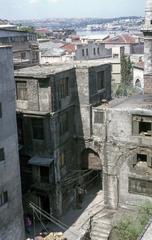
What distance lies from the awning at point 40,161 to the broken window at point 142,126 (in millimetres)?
6767

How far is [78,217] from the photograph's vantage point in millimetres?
31891

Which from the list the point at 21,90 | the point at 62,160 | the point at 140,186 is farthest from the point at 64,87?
the point at 140,186

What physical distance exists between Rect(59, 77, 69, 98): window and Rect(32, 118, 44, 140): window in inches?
105

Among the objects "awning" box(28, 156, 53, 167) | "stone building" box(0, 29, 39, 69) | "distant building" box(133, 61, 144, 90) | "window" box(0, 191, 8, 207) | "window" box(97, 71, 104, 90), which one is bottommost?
"window" box(0, 191, 8, 207)

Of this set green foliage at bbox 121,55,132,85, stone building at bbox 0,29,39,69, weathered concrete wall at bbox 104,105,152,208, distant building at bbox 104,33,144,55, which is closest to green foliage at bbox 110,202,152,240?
weathered concrete wall at bbox 104,105,152,208

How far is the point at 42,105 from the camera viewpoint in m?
30.0

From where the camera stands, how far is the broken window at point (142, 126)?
29562 mm

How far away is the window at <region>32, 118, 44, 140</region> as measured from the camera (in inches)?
1208

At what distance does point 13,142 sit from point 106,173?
9031 millimetres

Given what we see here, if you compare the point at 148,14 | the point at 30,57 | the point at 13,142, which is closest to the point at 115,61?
the point at 30,57

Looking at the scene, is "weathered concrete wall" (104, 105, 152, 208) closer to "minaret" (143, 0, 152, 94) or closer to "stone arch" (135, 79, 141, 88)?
"minaret" (143, 0, 152, 94)

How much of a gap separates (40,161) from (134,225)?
8.62m

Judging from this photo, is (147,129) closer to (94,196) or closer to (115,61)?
(94,196)

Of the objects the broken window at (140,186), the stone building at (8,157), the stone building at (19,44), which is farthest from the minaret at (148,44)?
the stone building at (19,44)
